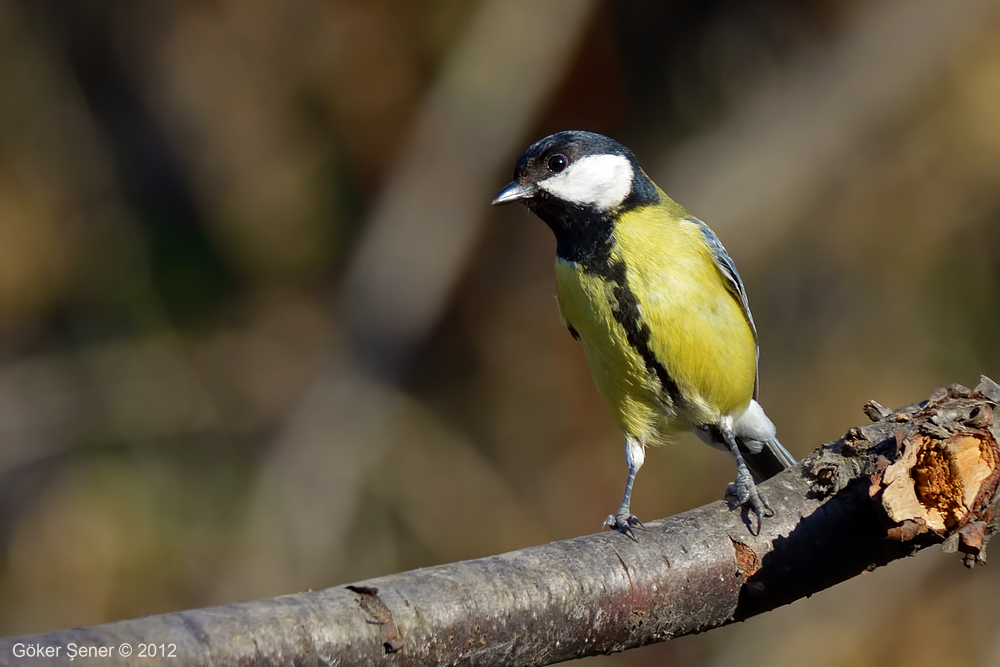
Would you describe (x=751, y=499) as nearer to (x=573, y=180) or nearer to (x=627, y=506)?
(x=627, y=506)

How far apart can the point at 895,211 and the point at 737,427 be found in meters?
2.68

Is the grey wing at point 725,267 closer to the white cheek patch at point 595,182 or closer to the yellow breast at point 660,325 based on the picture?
the yellow breast at point 660,325

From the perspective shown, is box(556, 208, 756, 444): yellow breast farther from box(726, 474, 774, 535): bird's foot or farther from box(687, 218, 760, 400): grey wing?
box(726, 474, 774, 535): bird's foot

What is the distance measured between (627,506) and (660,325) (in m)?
0.52

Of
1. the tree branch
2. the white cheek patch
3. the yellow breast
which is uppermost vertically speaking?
the white cheek patch

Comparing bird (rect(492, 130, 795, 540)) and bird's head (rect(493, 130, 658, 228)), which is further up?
bird's head (rect(493, 130, 658, 228))

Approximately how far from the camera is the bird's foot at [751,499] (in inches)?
78.7

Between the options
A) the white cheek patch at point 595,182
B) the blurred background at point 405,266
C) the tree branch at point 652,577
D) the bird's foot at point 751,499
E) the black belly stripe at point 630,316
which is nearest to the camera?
the tree branch at point 652,577

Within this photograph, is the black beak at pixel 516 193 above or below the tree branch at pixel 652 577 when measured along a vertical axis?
above

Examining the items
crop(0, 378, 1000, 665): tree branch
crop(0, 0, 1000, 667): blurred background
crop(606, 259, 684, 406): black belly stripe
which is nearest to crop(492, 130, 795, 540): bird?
crop(606, 259, 684, 406): black belly stripe

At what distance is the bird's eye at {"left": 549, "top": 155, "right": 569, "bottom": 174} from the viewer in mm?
2770

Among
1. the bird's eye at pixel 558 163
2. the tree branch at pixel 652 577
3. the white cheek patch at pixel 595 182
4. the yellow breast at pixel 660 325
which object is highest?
the bird's eye at pixel 558 163

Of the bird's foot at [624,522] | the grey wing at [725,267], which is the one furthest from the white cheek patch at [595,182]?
the bird's foot at [624,522]

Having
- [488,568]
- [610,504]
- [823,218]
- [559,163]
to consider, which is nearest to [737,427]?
[559,163]
